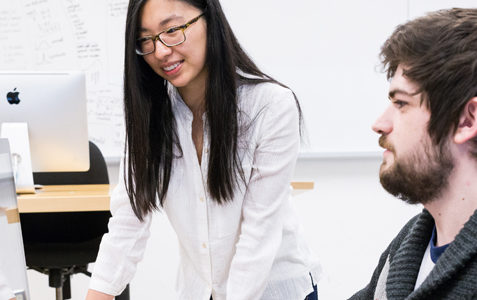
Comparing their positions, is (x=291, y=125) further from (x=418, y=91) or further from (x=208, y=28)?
(x=418, y=91)

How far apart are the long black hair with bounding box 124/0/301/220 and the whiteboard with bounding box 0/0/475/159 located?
4.99 ft

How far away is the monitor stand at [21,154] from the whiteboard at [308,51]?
922 mm

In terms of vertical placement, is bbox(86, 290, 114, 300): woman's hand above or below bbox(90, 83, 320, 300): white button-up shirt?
below

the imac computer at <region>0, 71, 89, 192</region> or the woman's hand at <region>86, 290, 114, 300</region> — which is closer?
the woman's hand at <region>86, 290, 114, 300</region>

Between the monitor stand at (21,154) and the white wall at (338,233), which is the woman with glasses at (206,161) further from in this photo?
the white wall at (338,233)

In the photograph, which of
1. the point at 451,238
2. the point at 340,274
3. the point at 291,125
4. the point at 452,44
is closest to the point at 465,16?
the point at 452,44

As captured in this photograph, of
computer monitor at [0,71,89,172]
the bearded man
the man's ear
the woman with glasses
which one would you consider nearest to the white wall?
computer monitor at [0,71,89,172]

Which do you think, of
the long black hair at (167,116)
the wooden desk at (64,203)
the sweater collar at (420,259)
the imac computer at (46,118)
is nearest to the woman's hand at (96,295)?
the long black hair at (167,116)

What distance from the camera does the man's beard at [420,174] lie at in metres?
0.90

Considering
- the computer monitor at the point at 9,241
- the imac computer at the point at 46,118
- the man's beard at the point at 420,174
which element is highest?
the man's beard at the point at 420,174

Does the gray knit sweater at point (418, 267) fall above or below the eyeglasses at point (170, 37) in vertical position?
below

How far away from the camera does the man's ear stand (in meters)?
0.86

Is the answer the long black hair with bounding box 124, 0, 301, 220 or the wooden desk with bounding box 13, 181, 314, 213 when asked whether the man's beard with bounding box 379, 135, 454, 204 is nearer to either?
Answer: the long black hair with bounding box 124, 0, 301, 220

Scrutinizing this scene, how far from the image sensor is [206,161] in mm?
1416
